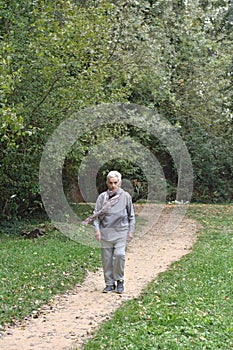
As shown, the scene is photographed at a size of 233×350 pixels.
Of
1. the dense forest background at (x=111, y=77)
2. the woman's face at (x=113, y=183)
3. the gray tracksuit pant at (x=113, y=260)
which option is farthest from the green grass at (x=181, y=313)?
the dense forest background at (x=111, y=77)

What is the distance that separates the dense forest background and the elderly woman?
220cm

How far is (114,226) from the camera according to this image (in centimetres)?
917

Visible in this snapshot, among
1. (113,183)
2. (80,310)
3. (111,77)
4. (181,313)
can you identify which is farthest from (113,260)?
(111,77)

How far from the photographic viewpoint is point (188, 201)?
27219 mm

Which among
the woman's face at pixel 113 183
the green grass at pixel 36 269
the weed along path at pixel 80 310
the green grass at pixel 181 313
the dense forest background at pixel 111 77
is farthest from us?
the dense forest background at pixel 111 77

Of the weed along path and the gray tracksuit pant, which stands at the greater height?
the gray tracksuit pant

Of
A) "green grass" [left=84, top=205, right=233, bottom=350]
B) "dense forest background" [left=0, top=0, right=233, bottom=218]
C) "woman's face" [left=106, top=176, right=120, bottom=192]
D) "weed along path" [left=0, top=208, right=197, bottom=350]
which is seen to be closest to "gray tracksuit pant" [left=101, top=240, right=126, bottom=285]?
"weed along path" [left=0, top=208, right=197, bottom=350]

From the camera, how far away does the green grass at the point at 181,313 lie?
A: 6258mm

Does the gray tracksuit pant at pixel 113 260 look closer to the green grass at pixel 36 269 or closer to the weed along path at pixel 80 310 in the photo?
the weed along path at pixel 80 310

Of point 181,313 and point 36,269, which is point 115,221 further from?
point 36,269

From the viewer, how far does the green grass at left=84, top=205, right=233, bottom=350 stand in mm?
6258

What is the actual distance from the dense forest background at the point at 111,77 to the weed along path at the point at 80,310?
3.37 metres

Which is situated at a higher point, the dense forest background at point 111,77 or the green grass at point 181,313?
the dense forest background at point 111,77

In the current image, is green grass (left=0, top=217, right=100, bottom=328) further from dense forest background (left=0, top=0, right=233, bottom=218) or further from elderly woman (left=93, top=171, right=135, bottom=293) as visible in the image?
dense forest background (left=0, top=0, right=233, bottom=218)
